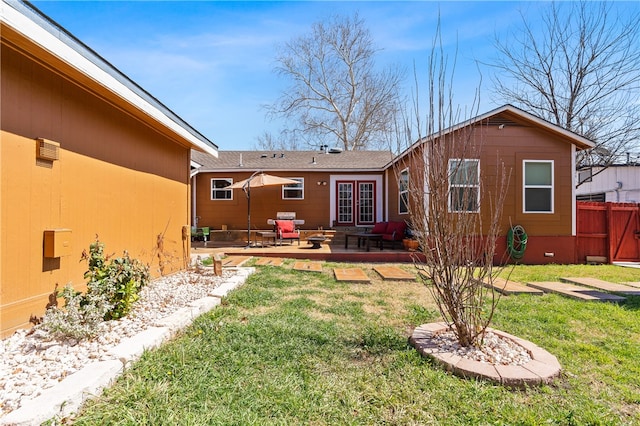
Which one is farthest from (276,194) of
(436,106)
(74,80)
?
(436,106)

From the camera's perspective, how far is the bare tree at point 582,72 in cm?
1233

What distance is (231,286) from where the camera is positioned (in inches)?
193

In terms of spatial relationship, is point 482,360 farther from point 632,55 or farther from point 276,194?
point 632,55

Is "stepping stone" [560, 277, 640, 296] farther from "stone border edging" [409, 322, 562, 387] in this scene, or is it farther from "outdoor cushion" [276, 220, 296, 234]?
"outdoor cushion" [276, 220, 296, 234]

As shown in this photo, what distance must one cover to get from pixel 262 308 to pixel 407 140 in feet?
8.89

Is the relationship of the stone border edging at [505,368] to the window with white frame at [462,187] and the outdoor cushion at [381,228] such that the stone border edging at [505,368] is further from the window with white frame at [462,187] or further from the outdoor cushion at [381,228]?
the outdoor cushion at [381,228]

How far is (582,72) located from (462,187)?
15.3 m

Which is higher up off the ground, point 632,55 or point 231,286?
point 632,55

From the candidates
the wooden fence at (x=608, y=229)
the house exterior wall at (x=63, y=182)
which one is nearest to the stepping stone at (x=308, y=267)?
the house exterior wall at (x=63, y=182)

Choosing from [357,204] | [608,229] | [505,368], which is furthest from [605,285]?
[357,204]

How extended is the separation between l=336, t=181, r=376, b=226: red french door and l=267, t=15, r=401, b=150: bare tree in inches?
373

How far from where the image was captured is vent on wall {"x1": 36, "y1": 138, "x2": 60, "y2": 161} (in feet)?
9.96

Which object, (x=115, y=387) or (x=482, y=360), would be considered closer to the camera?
(x=115, y=387)

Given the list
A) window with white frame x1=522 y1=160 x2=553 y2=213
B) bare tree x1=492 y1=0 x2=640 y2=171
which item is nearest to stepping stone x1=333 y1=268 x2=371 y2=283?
window with white frame x1=522 y1=160 x2=553 y2=213
